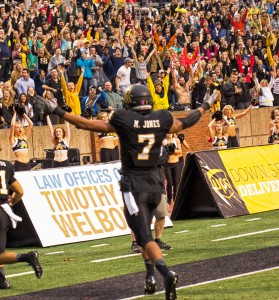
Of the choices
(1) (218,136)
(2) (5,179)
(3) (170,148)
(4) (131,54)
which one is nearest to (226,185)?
(3) (170,148)

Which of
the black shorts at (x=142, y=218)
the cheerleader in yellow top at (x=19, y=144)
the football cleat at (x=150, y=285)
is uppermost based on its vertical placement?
the black shorts at (x=142, y=218)

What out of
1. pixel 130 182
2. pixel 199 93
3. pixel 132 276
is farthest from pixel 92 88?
pixel 130 182

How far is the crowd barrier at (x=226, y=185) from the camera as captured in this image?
62.5 feet

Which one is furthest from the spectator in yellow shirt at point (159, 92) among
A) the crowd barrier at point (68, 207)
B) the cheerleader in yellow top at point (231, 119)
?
the crowd barrier at point (68, 207)

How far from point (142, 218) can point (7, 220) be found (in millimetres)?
2085

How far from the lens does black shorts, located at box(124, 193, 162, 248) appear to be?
10078 mm

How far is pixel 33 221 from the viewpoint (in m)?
16.2

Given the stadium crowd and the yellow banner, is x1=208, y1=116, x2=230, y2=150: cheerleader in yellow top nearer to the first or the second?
the yellow banner

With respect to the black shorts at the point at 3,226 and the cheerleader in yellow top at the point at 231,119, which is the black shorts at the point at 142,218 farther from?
the cheerleader in yellow top at the point at 231,119

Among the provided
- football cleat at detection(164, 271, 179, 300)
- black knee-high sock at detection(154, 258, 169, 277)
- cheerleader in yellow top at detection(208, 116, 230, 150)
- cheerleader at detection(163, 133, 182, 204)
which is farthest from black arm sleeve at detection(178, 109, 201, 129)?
cheerleader in yellow top at detection(208, 116, 230, 150)

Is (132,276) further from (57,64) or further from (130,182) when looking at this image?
(57,64)

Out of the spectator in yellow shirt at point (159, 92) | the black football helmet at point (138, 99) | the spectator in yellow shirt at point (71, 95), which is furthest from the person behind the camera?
the spectator in yellow shirt at point (159, 92)

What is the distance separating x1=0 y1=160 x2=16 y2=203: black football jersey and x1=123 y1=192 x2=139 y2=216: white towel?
1996 mm

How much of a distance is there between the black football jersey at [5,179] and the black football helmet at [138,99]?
208cm
